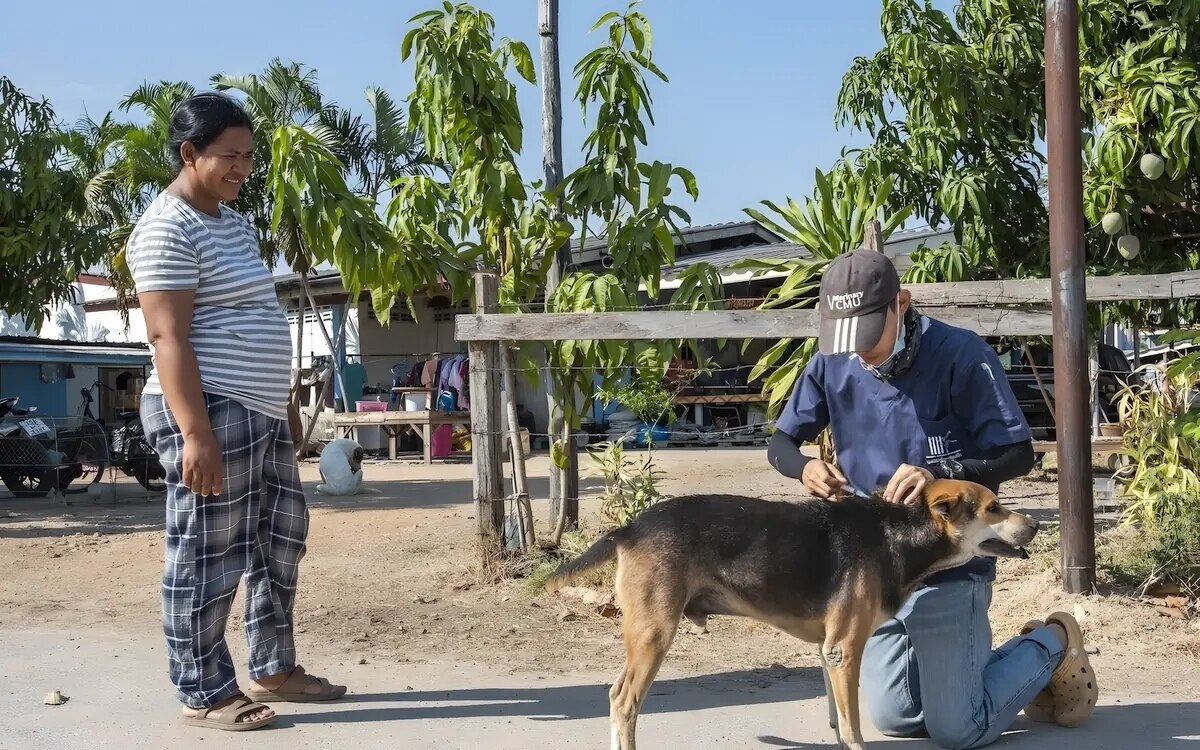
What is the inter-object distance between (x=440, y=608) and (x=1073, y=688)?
12.0ft

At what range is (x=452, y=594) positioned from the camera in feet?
23.4

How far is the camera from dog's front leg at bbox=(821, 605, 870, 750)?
11.9 ft

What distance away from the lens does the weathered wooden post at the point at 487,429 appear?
7.31m

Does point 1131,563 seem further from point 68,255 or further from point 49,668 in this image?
point 68,255

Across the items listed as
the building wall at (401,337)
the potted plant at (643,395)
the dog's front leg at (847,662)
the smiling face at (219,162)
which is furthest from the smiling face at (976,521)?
the building wall at (401,337)

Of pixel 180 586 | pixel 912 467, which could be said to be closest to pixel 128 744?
pixel 180 586

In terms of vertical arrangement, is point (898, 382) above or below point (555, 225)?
below

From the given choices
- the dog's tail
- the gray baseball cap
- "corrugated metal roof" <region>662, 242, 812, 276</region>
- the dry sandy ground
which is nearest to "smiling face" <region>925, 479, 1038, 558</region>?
the gray baseball cap

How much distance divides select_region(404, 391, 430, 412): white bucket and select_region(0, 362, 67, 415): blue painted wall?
6446 millimetres

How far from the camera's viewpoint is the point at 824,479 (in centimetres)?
402

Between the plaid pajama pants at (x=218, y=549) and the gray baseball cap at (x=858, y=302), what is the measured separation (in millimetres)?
2175

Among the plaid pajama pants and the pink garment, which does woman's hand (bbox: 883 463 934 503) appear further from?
the pink garment

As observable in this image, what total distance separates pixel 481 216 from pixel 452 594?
2.48 metres

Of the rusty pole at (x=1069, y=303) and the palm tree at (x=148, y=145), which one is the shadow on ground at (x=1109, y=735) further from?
the palm tree at (x=148, y=145)
